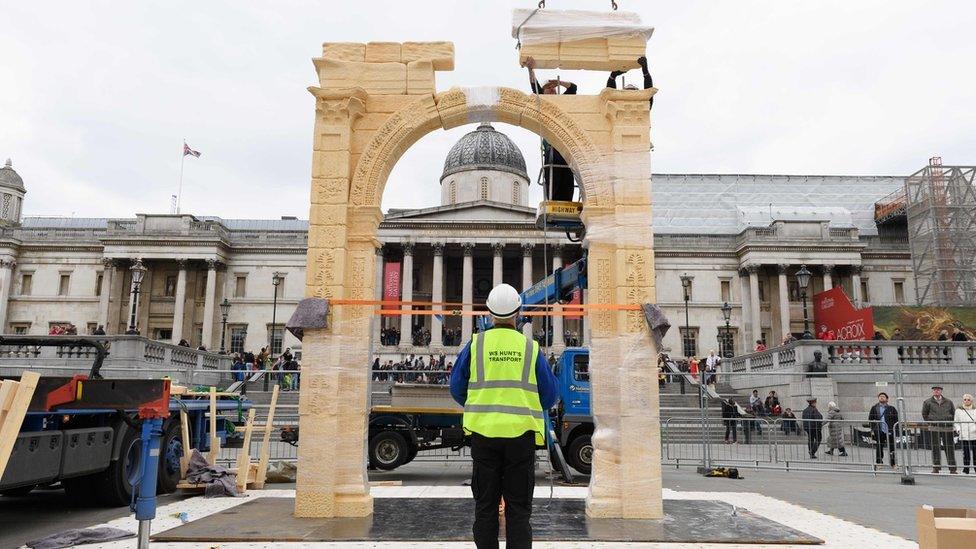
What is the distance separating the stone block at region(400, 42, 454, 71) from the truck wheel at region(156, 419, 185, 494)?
6.86 m

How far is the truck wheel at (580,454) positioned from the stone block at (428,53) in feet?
27.2

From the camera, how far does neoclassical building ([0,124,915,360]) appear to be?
166 ft

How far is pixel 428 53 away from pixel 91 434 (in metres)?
6.47

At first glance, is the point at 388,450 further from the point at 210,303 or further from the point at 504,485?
the point at 210,303

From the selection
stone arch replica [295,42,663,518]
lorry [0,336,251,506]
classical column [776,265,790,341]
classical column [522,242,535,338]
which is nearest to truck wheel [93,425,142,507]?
lorry [0,336,251,506]

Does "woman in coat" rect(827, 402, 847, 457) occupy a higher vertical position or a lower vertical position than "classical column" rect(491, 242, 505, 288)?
lower

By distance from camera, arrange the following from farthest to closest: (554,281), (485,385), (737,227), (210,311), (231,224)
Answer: (231,224), (737,227), (210,311), (554,281), (485,385)

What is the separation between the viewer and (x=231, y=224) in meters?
67.7

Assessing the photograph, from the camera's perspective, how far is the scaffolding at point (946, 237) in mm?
42219

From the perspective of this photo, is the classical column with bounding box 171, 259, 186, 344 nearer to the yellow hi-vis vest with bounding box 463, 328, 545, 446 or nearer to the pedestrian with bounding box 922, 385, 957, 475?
the pedestrian with bounding box 922, 385, 957, 475

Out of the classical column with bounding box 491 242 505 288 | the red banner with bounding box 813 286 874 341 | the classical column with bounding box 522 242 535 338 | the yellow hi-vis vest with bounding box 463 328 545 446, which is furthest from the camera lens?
the classical column with bounding box 522 242 535 338

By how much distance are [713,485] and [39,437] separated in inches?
411

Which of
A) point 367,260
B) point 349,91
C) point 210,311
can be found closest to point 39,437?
point 367,260

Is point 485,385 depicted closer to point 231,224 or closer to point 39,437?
point 39,437
